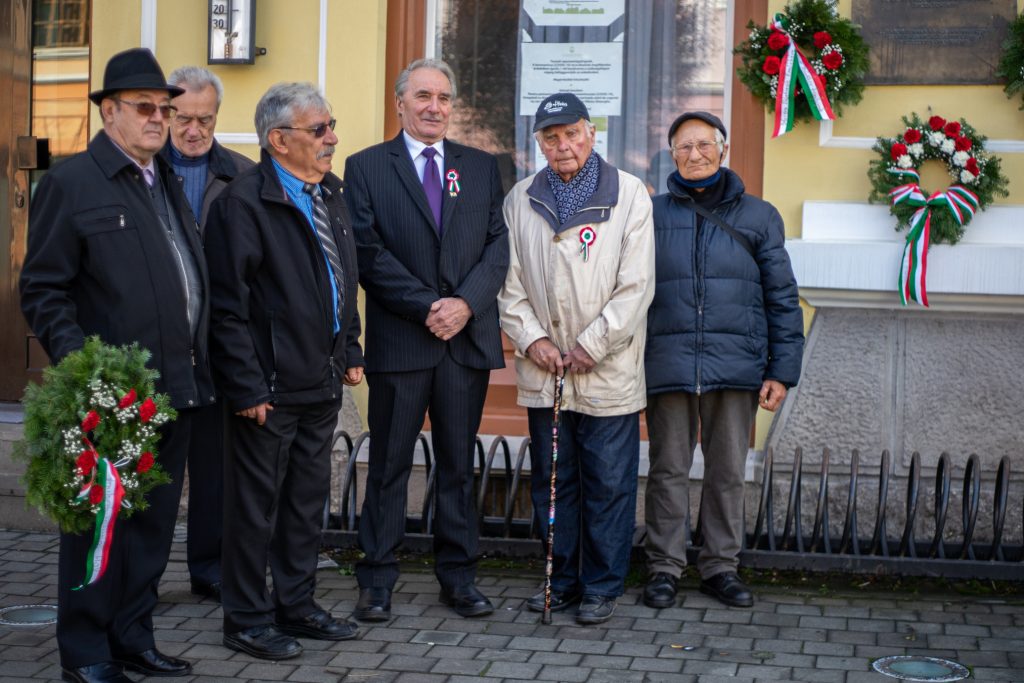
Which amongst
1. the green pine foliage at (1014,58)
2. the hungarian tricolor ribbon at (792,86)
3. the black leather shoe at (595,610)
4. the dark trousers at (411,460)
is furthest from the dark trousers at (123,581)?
the green pine foliage at (1014,58)

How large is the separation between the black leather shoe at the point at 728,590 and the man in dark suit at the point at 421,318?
3.07ft

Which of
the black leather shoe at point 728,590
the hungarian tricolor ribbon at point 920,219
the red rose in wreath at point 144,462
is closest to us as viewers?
the red rose in wreath at point 144,462

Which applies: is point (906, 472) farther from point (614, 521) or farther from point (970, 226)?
point (614, 521)

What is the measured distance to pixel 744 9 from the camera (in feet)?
22.5

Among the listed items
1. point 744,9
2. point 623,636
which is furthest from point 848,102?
point 623,636

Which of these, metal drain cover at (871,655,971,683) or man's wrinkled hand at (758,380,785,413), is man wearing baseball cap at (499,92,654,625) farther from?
metal drain cover at (871,655,971,683)

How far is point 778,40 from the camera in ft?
21.0

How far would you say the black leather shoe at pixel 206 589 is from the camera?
18.6ft

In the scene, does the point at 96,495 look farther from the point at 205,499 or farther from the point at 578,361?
the point at 578,361

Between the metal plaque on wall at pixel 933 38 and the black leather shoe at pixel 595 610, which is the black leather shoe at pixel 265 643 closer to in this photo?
the black leather shoe at pixel 595 610

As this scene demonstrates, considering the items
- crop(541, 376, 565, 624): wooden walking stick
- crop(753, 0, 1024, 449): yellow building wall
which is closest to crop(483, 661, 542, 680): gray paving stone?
crop(541, 376, 565, 624): wooden walking stick

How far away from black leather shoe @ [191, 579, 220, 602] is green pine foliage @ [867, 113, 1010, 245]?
345 centimetres

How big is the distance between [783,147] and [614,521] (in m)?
2.24

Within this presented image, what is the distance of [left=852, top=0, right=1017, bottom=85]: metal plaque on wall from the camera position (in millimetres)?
6402
